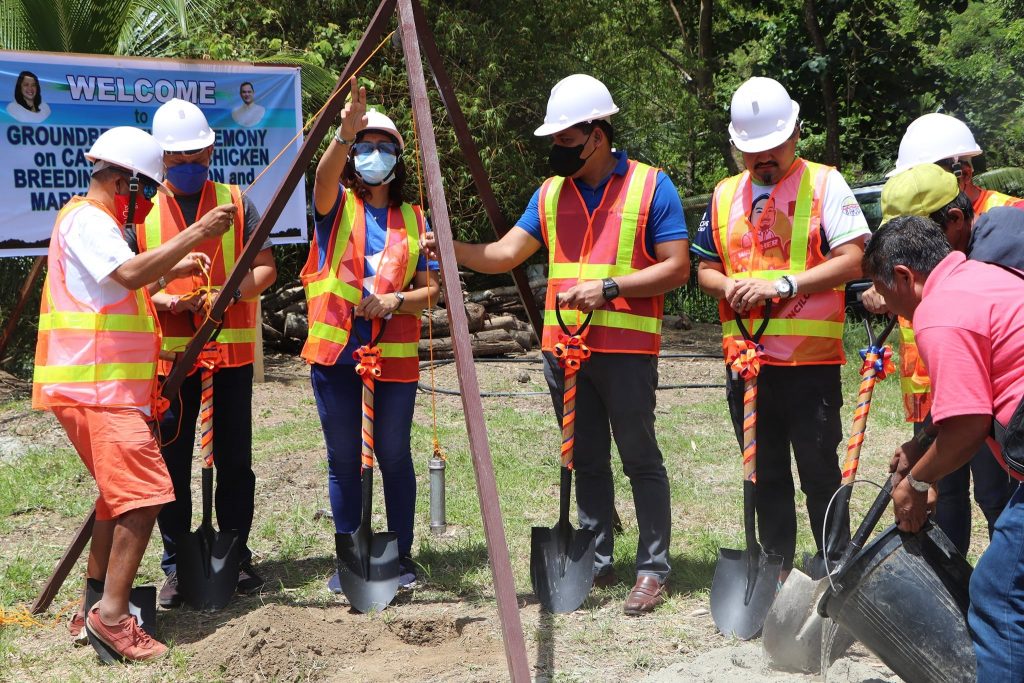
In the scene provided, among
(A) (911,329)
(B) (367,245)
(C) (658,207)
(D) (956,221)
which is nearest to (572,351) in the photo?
(C) (658,207)

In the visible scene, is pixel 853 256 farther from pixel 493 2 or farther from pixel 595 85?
pixel 493 2

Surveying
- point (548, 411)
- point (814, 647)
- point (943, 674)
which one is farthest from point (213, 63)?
point (943, 674)

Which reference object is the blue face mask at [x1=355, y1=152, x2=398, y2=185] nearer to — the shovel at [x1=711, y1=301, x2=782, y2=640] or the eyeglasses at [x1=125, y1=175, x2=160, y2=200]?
the eyeglasses at [x1=125, y1=175, x2=160, y2=200]

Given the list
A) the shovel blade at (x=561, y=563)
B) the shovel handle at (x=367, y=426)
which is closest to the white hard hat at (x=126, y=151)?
the shovel handle at (x=367, y=426)

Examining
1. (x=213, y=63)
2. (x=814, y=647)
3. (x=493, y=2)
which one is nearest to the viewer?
(x=814, y=647)

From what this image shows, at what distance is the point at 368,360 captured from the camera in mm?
4570

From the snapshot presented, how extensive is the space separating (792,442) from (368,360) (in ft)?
6.00

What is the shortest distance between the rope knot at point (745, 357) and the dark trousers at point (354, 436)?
4.67ft

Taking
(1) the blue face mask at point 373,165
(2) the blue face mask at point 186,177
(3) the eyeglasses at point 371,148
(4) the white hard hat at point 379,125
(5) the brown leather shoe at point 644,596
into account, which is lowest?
(5) the brown leather shoe at point 644,596

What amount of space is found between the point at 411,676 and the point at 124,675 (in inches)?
43.5

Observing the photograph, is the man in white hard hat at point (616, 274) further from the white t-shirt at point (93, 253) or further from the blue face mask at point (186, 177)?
the white t-shirt at point (93, 253)

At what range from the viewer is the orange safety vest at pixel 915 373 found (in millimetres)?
4164

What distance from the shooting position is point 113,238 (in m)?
3.93

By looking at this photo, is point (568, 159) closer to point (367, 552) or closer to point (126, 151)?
point (126, 151)
